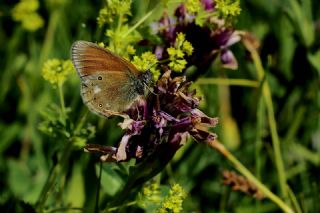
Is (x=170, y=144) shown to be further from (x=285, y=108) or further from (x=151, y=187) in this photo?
(x=285, y=108)

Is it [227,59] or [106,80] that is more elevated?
[227,59]

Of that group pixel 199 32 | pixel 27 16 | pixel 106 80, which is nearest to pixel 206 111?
pixel 199 32

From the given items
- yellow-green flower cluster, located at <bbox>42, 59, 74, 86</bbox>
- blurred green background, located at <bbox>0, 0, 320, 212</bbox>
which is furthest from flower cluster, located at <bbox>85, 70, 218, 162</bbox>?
blurred green background, located at <bbox>0, 0, 320, 212</bbox>

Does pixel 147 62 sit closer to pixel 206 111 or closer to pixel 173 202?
pixel 173 202

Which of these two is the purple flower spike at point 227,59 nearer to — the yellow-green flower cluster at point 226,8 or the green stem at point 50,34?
the yellow-green flower cluster at point 226,8

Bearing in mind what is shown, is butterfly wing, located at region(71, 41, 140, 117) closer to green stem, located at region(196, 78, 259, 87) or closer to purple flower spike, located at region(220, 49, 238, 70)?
purple flower spike, located at region(220, 49, 238, 70)
